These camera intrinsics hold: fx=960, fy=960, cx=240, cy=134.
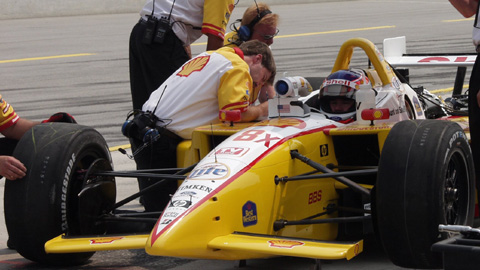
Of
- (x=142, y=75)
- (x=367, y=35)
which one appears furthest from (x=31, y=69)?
(x=142, y=75)

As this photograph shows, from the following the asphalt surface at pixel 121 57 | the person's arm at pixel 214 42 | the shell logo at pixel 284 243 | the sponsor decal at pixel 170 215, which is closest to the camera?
the shell logo at pixel 284 243

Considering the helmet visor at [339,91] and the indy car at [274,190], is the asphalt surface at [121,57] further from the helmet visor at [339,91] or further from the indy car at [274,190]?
the helmet visor at [339,91]

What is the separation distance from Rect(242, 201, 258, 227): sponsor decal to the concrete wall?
952 inches

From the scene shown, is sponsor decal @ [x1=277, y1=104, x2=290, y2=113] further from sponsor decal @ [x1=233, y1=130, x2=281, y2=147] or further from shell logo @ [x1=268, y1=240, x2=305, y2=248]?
shell logo @ [x1=268, y1=240, x2=305, y2=248]

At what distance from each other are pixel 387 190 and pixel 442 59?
3720 mm

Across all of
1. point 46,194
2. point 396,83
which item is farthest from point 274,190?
point 396,83

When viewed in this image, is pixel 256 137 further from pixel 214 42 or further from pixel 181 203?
pixel 214 42

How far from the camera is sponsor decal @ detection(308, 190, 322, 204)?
17.9ft

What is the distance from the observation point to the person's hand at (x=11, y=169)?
5.27 metres

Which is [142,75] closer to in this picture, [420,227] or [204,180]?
[204,180]

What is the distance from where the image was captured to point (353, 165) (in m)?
5.88

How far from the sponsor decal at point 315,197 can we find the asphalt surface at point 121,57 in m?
0.35

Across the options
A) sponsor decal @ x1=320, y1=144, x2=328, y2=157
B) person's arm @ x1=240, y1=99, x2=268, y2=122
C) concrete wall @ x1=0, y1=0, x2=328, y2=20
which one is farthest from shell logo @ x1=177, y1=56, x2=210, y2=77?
concrete wall @ x1=0, y1=0, x2=328, y2=20

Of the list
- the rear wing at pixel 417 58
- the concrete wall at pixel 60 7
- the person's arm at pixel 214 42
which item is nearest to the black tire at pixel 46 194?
the person's arm at pixel 214 42
